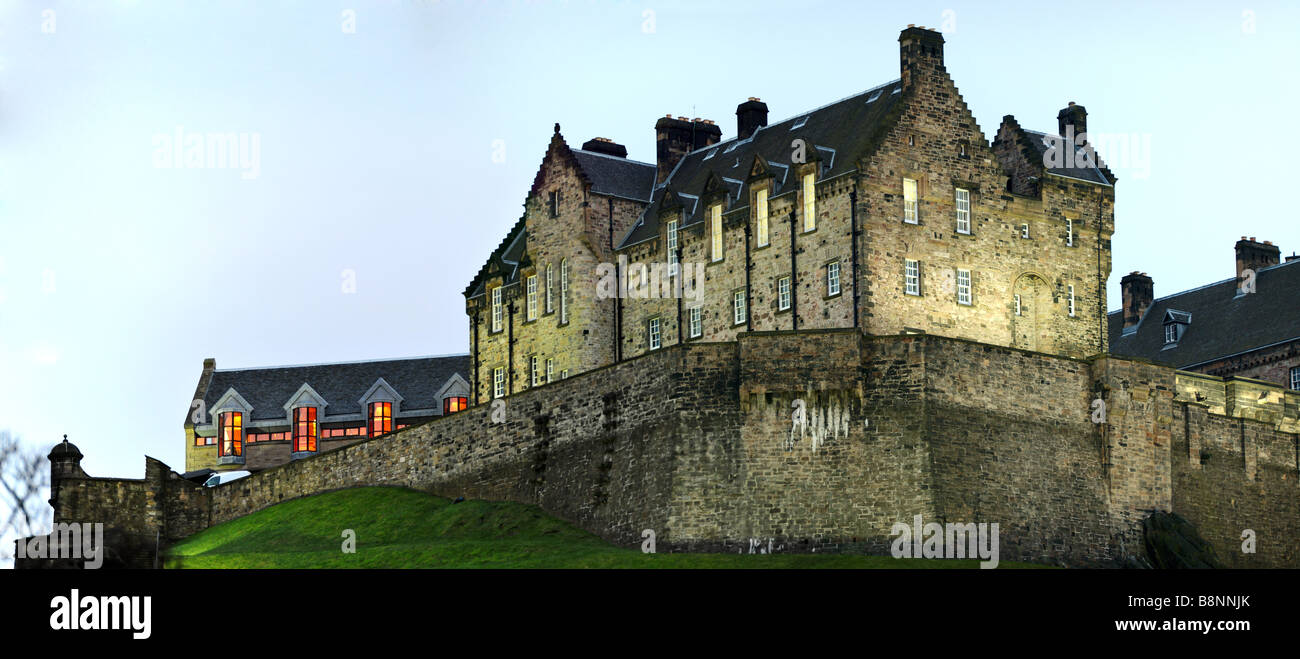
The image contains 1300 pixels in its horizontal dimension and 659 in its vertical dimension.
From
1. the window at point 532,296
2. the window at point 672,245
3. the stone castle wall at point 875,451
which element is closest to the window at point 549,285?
the window at point 532,296

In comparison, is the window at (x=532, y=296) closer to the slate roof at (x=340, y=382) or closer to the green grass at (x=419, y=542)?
the green grass at (x=419, y=542)

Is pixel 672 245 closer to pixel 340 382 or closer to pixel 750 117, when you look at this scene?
pixel 750 117

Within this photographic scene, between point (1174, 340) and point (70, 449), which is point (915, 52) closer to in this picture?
point (1174, 340)

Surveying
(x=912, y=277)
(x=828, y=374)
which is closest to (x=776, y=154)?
(x=912, y=277)

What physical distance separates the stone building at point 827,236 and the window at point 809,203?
0.09 m

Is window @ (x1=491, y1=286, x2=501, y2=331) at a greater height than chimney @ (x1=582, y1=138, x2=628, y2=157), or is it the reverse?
chimney @ (x1=582, y1=138, x2=628, y2=157)


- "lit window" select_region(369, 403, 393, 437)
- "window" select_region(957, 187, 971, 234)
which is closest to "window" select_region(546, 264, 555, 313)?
"window" select_region(957, 187, 971, 234)

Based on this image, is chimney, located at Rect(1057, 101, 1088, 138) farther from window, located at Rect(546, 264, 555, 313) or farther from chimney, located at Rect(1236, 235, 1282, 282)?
window, located at Rect(546, 264, 555, 313)

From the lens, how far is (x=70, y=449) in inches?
3615

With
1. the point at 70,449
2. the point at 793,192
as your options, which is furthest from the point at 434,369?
the point at 793,192

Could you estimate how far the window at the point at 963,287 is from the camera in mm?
85188

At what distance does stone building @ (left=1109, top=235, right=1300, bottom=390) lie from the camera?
328 ft

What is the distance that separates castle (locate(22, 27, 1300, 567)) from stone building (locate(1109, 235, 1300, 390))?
395 inches

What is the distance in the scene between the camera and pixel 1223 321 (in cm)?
10425
